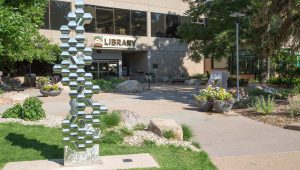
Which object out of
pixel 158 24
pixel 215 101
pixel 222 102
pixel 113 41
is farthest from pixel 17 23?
pixel 158 24

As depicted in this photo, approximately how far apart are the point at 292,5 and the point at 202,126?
22.2 ft

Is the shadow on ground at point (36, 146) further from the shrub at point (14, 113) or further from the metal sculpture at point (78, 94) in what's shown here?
the shrub at point (14, 113)

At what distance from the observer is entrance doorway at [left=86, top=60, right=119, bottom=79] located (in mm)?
37969

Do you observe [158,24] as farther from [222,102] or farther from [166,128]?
[166,128]

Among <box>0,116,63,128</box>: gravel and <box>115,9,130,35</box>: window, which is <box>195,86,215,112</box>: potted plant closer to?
<box>0,116,63,128</box>: gravel

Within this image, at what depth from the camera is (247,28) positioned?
25.7 metres

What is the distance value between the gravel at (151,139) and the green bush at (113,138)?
131 millimetres

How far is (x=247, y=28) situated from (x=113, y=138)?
18883 mm

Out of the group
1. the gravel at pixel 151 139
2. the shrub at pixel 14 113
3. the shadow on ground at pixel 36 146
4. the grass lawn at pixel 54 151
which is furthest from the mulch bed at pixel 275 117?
the shrub at pixel 14 113

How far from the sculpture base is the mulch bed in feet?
21.2

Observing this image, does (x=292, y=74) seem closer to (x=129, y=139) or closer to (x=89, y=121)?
(x=129, y=139)

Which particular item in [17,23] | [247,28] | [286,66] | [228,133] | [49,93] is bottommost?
[228,133]

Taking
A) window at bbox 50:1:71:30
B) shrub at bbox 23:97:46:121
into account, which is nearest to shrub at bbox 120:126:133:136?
shrub at bbox 23:97:46:121

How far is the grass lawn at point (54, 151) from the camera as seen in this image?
7.09m
